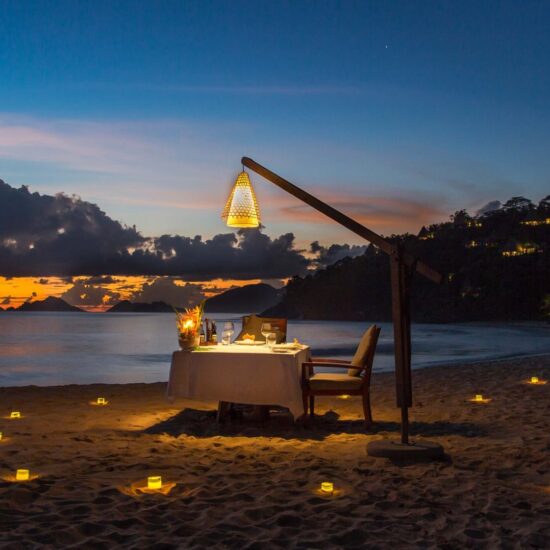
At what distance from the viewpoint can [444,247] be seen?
298 ft

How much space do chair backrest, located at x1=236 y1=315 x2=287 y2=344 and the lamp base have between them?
96.3 inches

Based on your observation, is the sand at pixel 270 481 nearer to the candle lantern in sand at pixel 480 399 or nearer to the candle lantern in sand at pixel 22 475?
the candle lantern in sand at pixel 22 475

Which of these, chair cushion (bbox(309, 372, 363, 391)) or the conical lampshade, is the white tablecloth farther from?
the conical lampshade

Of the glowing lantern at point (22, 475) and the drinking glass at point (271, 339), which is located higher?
the drinking glass at point (271, 339)

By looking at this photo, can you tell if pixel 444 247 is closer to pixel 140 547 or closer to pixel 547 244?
pixel 547 244

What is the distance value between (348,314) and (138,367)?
85243mm

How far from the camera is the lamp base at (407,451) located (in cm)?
484

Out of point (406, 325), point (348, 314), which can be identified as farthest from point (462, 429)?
point (348, 314)

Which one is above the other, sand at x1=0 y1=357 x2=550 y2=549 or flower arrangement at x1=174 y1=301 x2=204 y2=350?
flower arrangement at x1=174 y1=301 x2=204 y2=350

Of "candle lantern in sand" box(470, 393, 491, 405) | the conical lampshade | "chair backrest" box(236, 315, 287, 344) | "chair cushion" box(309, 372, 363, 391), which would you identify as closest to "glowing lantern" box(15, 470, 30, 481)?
the conical lampshade

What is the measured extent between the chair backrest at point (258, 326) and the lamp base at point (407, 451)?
2445mm

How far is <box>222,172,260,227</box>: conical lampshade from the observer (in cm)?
583

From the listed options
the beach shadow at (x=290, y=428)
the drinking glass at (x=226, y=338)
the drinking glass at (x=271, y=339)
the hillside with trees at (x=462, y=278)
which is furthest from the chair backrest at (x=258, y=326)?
the hillside with trees at (x=462, y=278)

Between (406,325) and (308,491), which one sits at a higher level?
(406,325)
